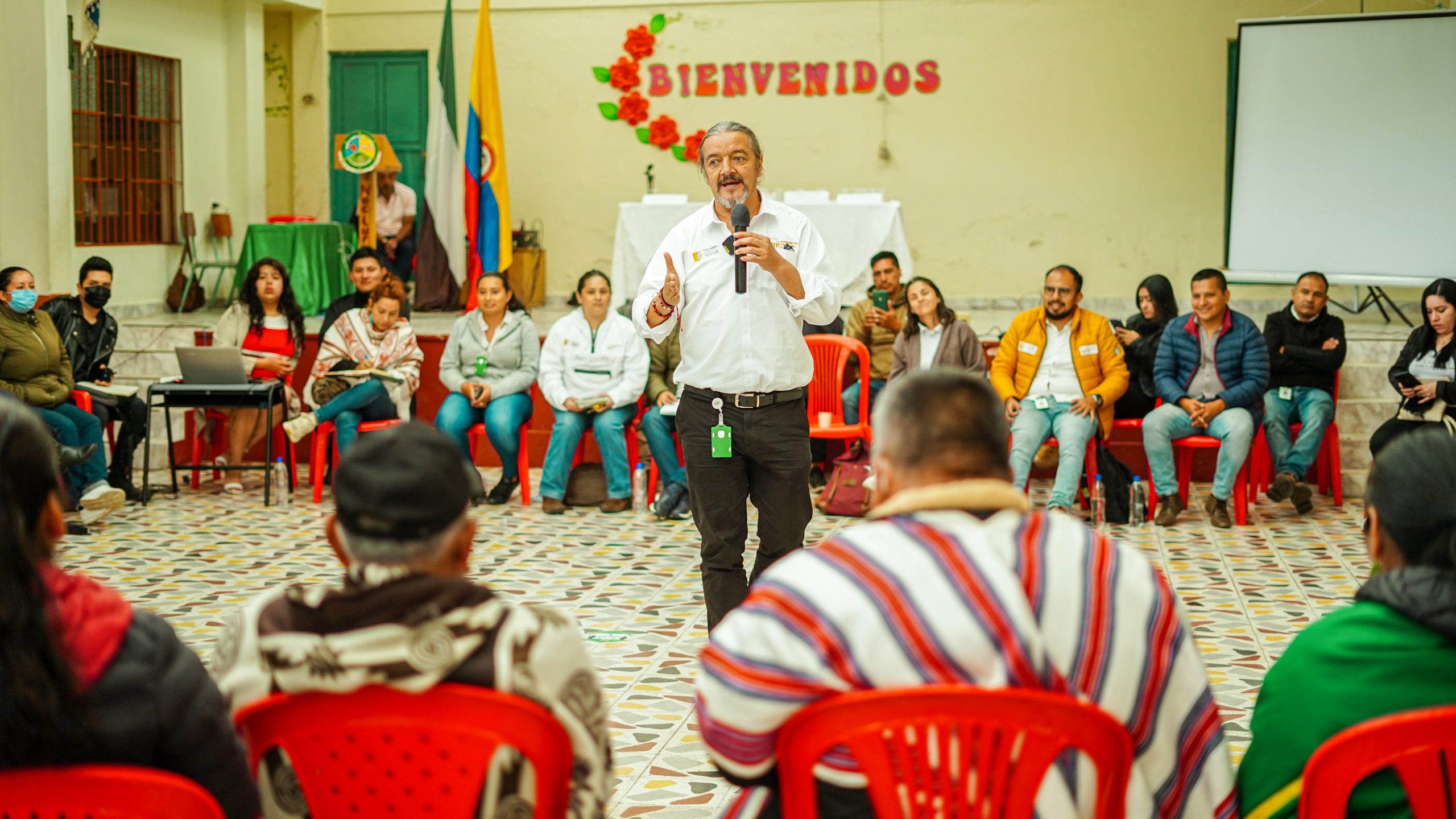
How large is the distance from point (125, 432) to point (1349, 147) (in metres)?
7.61

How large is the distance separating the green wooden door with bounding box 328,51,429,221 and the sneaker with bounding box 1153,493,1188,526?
716cm

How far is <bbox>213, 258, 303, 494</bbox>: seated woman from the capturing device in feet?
24.6

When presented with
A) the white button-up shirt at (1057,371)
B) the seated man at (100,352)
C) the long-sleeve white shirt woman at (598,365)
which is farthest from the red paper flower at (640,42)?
the white button-up shirt at (1057,371)

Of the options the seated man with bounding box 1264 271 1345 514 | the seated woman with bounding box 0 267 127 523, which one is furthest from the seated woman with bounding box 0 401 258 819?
the seated man with bounding box 1264 271 1345 514

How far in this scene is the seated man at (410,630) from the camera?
160 cm

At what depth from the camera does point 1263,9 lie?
408 inches

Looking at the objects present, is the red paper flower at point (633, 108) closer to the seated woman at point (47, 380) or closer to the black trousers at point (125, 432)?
the black trousers at point (125, 432)

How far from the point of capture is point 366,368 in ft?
23.8

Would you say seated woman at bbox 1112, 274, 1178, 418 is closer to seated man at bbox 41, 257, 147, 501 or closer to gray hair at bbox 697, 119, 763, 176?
gray hair at bbox 697, 119, 763, 176

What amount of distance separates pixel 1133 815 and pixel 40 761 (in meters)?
1.27

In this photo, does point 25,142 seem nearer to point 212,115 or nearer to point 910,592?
point 212,115

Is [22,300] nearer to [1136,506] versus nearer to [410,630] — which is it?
[1136,506]

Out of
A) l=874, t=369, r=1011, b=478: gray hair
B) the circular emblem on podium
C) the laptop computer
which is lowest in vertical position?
the laptop computer

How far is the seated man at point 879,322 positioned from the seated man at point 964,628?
5.64 meters
